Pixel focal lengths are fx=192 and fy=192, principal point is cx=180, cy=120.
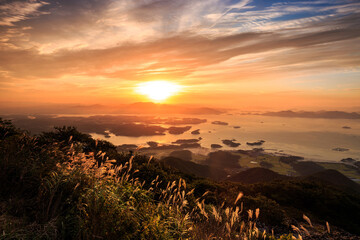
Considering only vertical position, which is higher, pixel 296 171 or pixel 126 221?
pixel 126 221

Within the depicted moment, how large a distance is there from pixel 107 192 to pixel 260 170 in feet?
122

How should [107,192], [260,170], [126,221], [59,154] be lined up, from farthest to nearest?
[260,170] → [59,154] → [107,192] → [126,221]

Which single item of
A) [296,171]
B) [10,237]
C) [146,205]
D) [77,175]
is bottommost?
[296,171]

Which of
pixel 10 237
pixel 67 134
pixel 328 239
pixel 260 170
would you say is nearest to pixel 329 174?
pixel 260 170

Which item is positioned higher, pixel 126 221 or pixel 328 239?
pixel 126 221

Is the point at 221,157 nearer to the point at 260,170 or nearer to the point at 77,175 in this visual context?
the point at 260,170

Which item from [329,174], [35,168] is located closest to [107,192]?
[35,168]

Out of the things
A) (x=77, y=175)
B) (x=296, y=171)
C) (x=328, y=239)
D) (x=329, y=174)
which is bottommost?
(x=296, y=171)

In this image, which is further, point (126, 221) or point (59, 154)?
point (59, 154)

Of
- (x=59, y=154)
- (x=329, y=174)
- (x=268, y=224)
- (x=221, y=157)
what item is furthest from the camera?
(x=221, y=157)

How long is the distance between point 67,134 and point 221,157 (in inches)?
2420

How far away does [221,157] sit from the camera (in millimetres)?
69125

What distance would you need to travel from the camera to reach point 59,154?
6.94 meters

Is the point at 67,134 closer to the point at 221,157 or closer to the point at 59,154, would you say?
the point at 59,154
